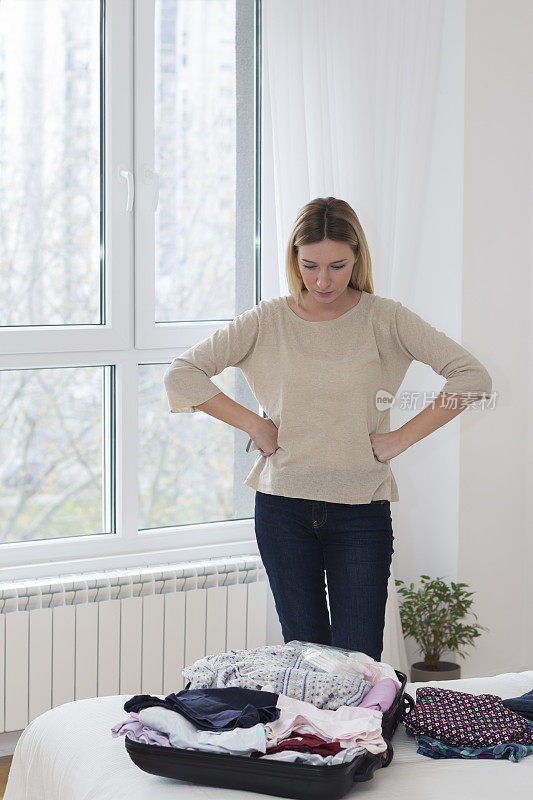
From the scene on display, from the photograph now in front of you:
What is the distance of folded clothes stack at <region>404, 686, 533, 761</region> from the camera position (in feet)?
5.36

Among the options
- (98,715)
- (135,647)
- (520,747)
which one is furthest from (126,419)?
(520,747)

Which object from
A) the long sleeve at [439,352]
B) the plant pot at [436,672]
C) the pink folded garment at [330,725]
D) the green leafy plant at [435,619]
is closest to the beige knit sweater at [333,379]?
the long sleeve at [439,352]

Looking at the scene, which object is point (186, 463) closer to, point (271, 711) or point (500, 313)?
point (500, 313)

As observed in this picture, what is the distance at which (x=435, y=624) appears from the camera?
3031 millimetres

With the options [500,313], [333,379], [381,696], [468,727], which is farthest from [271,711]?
[500,313]

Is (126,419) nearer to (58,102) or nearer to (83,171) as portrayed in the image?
(83,171)

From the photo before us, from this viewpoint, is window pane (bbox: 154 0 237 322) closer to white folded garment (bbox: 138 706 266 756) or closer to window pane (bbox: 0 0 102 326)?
window pane (bbox: 0 0 102 326)

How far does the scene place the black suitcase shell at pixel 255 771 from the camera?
1.42m

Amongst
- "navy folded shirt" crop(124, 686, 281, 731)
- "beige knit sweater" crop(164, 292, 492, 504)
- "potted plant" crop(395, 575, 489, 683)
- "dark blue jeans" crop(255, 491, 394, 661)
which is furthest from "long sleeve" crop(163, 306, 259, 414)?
"potted plant" crop(395, 575, 489, 683)

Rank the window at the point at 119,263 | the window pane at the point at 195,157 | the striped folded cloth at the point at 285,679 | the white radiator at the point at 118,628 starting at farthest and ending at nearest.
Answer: the window pane at the point at 195,157 < the window at the point at 119,263 < the white radiator at the point at 118,628 < the striped folded cloth at the point at 285,679

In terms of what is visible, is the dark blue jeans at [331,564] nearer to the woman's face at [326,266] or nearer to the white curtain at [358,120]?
the woman's face at [326,266]

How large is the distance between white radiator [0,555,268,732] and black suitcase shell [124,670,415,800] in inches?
50.3

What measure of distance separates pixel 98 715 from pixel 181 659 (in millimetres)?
1143

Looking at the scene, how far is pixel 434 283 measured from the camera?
3145 mm
